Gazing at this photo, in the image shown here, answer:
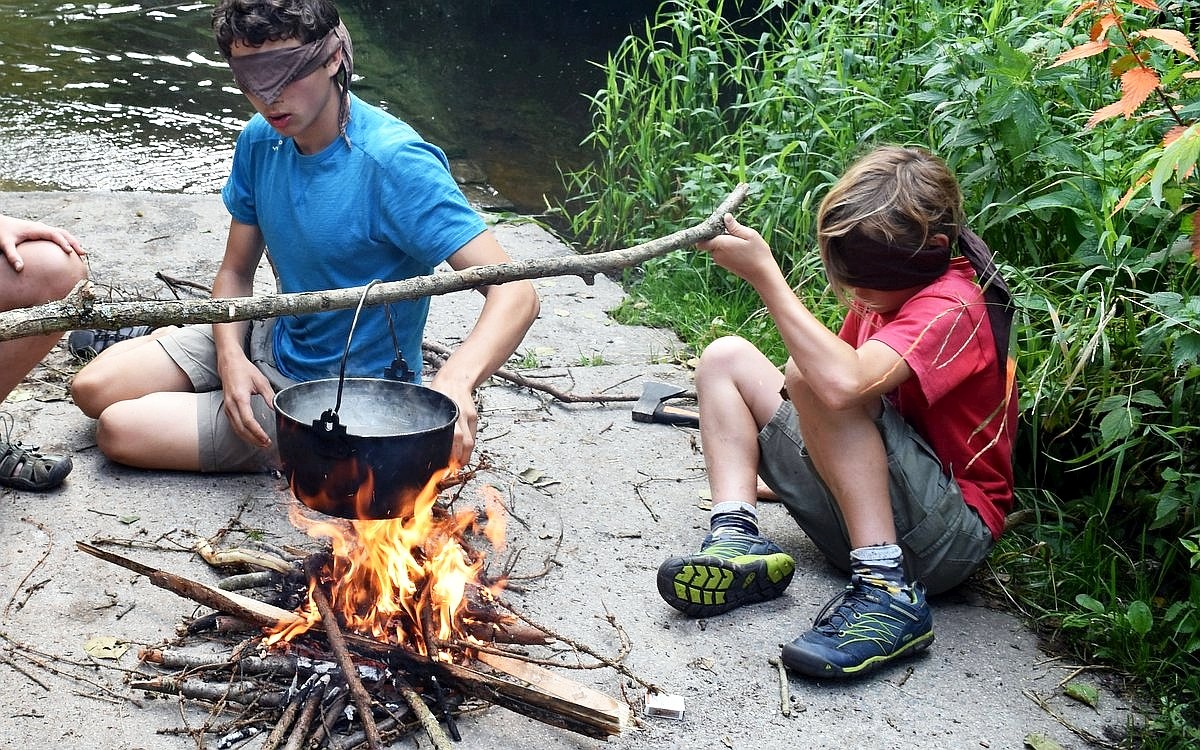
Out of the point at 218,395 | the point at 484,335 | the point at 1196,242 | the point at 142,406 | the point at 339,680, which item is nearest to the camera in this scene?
the point at 1196,242

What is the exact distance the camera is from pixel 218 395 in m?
3.70

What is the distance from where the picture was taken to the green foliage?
3.01 metres

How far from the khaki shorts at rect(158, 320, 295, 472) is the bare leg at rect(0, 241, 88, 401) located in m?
0.46

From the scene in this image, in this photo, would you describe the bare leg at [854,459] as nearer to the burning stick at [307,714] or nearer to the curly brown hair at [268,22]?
the burning stick at [307,714]

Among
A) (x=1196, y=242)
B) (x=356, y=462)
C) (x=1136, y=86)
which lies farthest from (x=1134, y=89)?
(x=356, y=462)

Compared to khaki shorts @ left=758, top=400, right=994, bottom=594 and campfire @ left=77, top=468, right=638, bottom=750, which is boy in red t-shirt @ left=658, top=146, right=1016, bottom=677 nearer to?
khaki shorts @ left=758, top=400, right=994, bottom=594

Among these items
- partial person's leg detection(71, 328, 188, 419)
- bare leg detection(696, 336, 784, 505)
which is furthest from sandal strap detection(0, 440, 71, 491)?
bare leg detection(696, 336, 784, 505)

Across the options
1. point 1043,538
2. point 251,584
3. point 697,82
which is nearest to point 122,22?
point 697,82

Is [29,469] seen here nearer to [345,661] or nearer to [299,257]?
[299,257]

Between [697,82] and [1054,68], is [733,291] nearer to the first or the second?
[697,82]

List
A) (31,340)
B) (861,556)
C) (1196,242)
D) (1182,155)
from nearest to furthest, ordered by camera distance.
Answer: (1182,155), (1196,242), (861,556), (31,340)

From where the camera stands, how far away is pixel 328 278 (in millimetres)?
3498

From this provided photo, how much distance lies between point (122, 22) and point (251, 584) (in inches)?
392

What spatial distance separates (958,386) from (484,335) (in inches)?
50.7
